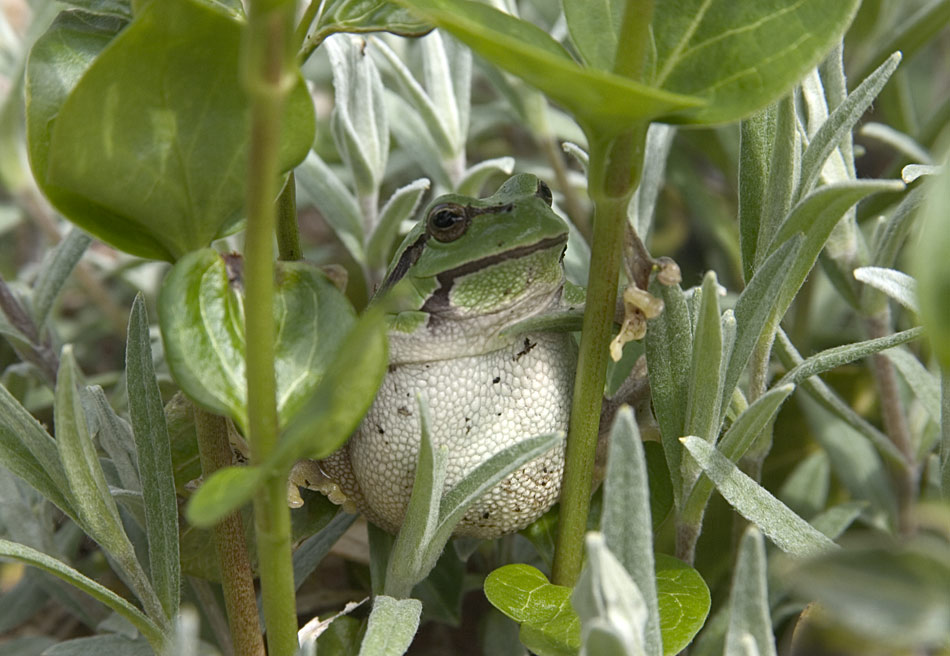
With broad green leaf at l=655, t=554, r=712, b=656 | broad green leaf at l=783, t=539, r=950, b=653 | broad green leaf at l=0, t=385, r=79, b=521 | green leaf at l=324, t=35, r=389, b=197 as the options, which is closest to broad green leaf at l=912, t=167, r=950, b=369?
broad green leaf at l=783, t=539, r=950, b=653

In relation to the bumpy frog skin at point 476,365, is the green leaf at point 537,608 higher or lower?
lower

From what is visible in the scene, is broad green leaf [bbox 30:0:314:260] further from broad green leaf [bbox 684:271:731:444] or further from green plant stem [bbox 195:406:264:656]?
broad green leaf [bbox 684:271:731:444]

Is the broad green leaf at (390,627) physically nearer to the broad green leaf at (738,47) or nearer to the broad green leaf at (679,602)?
the broad green leaf at (679,602)

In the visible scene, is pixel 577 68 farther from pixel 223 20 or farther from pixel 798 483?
pixel 798 483

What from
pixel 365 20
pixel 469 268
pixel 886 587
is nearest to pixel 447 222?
pixel 469 268

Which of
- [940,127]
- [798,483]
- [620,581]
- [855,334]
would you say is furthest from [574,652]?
[940,127]

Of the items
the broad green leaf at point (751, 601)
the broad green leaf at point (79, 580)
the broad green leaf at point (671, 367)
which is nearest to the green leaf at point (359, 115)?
the broad green leaf at point (671, 367)
